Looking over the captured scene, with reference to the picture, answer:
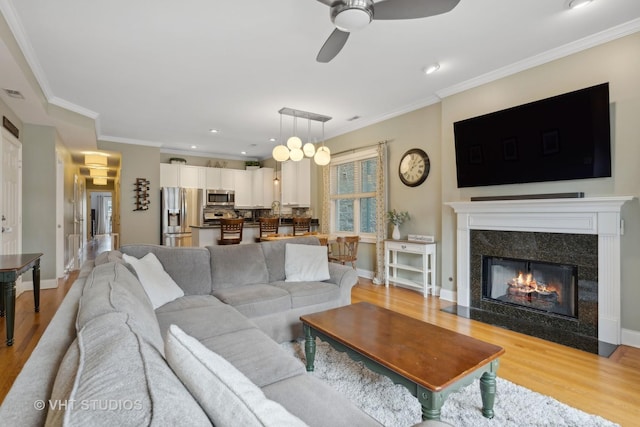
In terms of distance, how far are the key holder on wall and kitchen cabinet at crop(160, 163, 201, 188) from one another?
1.49ft

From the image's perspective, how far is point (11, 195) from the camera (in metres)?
4.15

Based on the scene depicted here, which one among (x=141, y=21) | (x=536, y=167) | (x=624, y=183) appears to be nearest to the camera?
(x=141, y=21)

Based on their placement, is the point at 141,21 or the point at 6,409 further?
the point at 141,21

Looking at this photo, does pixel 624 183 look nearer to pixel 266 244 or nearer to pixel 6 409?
pixel 266 244

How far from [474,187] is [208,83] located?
3.56 m

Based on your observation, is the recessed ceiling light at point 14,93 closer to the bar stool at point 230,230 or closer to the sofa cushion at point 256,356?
the bar stool at point 230,230

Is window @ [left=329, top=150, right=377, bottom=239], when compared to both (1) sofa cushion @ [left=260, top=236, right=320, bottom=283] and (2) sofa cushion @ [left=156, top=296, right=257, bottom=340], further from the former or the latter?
(2) sofa cushion @ [left=156, top=296, right=257, bottom=340]

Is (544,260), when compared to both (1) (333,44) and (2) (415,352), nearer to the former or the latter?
(2) (415,352)

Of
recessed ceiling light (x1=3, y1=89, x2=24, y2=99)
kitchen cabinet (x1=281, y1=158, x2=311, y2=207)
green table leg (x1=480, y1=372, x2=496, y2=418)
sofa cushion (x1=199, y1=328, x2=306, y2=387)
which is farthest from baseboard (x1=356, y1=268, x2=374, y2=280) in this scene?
recessed ceiling light (x1=3, y1=89, x2=24, y2=99)

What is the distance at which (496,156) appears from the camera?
143 inches

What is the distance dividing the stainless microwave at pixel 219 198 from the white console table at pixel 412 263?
4.64 meters

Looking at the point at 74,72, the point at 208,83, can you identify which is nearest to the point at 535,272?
the point at 208,83

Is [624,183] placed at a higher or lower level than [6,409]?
higher

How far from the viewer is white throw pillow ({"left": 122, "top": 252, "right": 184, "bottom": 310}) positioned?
7.86 feet
